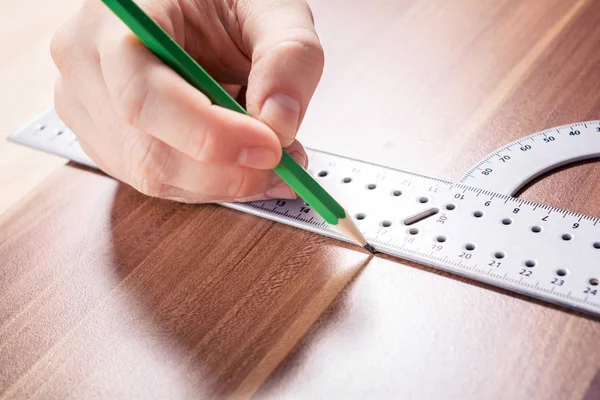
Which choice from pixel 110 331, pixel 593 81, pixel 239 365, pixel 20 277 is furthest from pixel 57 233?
pixel 593 81

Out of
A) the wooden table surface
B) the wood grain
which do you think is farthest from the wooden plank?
the wood grain

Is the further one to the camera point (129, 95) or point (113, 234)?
point (113, 234)

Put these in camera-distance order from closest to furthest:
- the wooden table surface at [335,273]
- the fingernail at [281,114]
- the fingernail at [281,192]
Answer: the wooden table surface at [335,273] < the fingernail at [281,114] < the fingernail at [281,192]

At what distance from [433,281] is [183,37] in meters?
0.47

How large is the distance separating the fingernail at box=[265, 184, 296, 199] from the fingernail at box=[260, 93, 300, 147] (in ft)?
0.33

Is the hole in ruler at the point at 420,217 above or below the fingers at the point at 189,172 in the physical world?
below

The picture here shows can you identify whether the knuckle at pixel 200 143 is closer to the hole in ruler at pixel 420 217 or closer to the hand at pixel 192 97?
the hand at pixel 192 97

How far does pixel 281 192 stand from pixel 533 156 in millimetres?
325

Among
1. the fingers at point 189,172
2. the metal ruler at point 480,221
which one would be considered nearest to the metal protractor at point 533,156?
the metal ruler at point 480,221

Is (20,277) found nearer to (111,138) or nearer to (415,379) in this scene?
(111,138)

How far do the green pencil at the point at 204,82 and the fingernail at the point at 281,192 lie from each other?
0.41 ft

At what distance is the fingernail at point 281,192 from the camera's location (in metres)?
1.00

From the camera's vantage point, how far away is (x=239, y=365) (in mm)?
809

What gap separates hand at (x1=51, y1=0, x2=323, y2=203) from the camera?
842 mm
